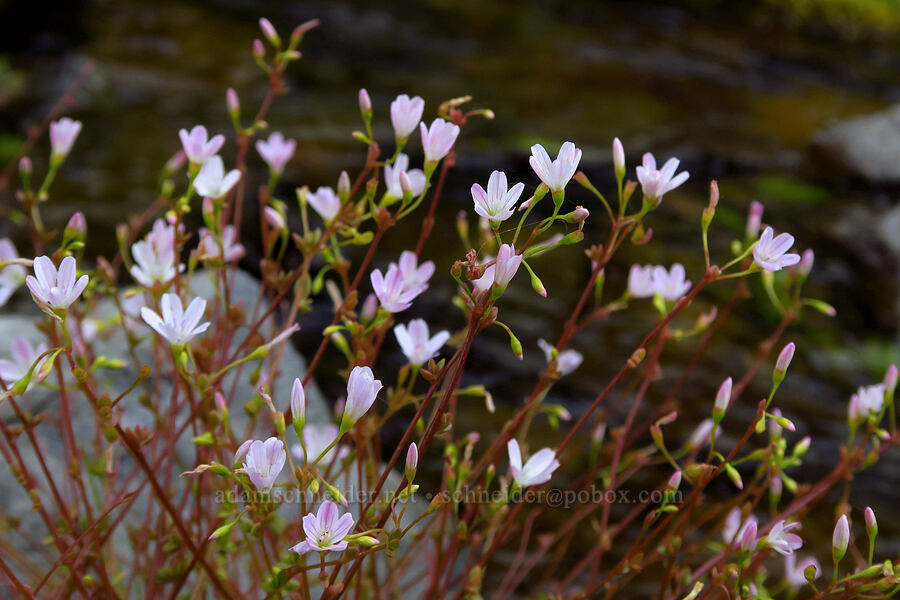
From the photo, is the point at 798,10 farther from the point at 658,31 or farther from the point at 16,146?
the point at 16,146

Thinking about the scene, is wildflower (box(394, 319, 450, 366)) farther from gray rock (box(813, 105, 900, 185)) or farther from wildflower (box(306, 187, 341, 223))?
gray rock (box(813, 105, 900, 185))

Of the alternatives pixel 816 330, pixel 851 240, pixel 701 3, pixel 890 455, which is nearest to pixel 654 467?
pixel 890 455

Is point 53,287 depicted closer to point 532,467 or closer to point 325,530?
point 325,530

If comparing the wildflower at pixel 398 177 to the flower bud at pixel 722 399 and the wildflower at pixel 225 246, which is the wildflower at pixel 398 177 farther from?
the flower bud at pixel 722 399

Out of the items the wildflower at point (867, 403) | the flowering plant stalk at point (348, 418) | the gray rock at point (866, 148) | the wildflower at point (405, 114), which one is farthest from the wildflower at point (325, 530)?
the gray rock at point (866, 148)

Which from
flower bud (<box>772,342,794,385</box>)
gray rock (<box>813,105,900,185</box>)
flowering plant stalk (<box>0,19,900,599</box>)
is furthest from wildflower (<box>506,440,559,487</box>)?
gray rock (<box>813,105,900,185</box>)

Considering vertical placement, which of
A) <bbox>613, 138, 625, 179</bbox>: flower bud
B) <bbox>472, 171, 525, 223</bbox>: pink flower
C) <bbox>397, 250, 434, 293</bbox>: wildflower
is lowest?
<bbox>397, 250, 434, 293</bbox>: wildflower

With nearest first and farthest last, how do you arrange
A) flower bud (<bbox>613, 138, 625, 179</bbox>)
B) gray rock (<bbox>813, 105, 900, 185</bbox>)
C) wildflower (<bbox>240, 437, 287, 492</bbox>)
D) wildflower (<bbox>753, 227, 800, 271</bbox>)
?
wildflower (<bbox>240, 437, 287, 492</bbox>), wildflower (<bbox>753, 227, 800, 271</bbox>), flower bud (<bbox>613, 138, 625, 179</bbox>), gray rock (<bbox>813, 105, 900, 185</bbox>)
